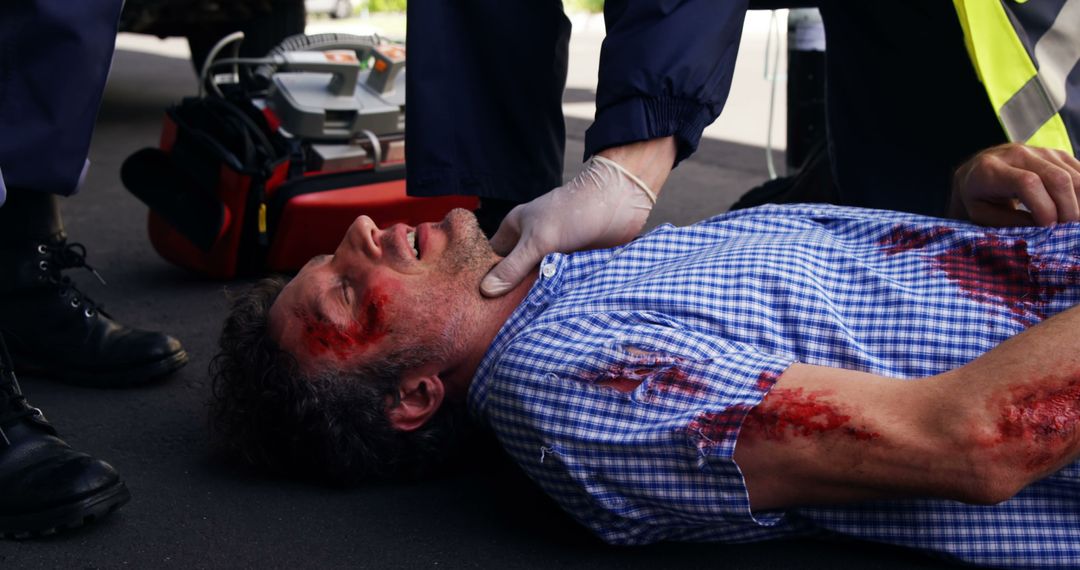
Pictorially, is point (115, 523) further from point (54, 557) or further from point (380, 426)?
point (380, 426)

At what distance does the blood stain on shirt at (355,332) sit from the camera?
5.79 feet

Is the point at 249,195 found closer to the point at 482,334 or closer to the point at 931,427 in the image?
the point at 482,334

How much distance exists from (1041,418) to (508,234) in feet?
2.99

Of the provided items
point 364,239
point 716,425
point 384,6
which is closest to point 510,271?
point 364,239

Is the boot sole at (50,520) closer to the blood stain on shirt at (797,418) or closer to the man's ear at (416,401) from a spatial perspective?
the man's ear at (416,401)

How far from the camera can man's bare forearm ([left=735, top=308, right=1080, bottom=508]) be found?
132 cm

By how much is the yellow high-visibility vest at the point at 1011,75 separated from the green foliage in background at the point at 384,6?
41.5 feet

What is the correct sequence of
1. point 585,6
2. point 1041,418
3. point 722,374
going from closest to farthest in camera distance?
1. point 1041,418
2. point 722,374
3. point 585,6

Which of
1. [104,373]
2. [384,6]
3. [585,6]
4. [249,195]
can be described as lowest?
[384,6]

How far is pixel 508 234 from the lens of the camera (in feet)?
6.36

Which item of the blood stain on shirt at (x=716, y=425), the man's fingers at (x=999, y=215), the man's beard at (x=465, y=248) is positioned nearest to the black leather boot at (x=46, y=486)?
the man's beard at (x=465, y=248)

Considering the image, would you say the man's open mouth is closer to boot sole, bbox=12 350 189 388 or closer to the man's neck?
the man's neck

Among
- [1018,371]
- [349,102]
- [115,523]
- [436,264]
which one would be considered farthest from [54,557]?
[349,102]

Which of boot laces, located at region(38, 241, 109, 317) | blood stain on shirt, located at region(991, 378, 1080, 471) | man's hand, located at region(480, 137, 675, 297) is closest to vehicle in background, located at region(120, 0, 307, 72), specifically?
boot laces, located at region(38, 241, 109, 317)
